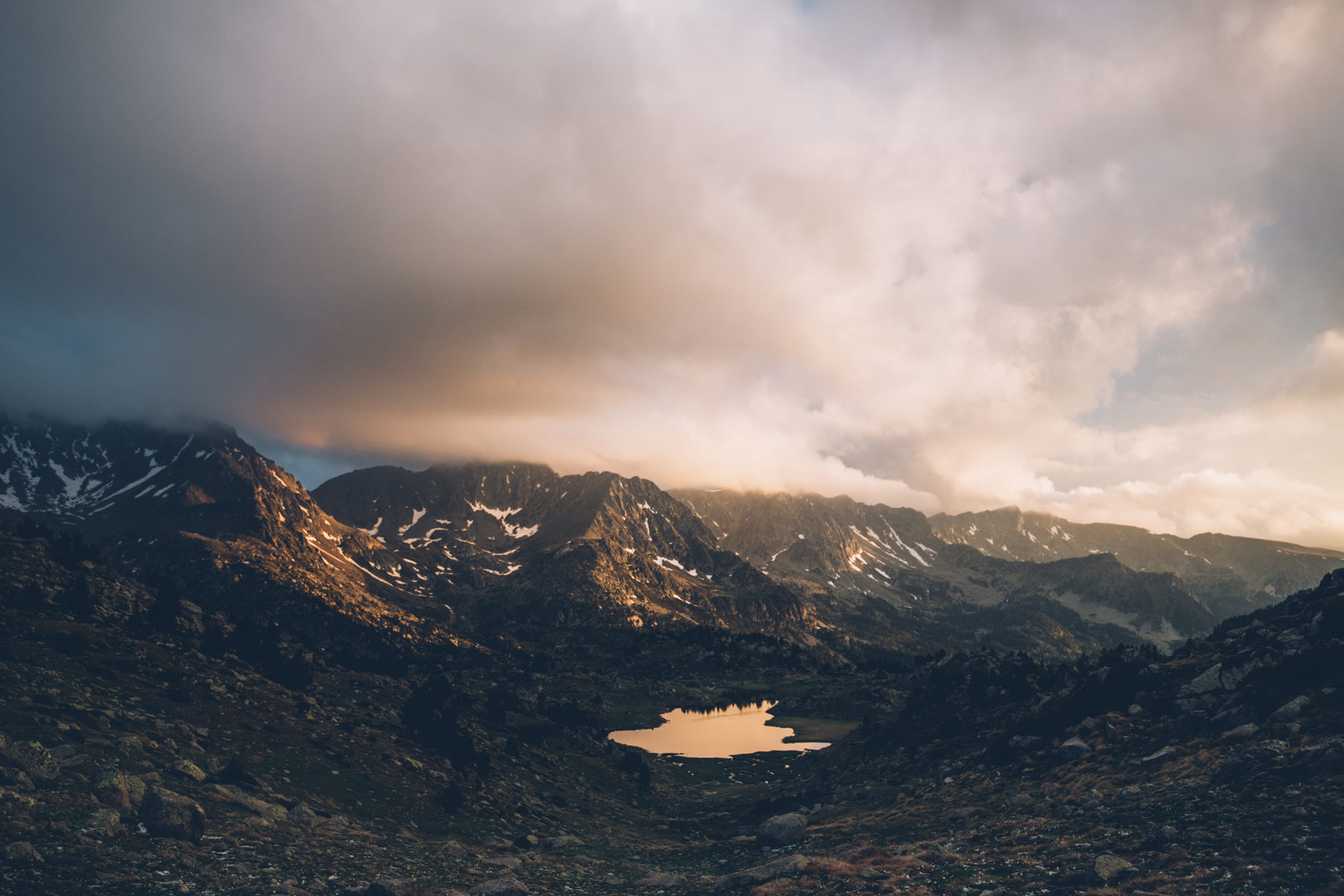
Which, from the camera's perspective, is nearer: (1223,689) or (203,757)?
(203,757)

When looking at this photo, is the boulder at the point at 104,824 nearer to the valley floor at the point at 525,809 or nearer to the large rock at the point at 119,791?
the valley floor at the point at 525,809

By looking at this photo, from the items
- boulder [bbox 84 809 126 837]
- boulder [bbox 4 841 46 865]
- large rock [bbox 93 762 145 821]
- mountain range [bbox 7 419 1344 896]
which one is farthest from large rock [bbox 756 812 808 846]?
boulder [bbox 4 841 46 865]

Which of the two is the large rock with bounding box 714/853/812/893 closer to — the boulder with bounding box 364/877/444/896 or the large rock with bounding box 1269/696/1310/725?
the boulder with bounding box 364/877/444/896

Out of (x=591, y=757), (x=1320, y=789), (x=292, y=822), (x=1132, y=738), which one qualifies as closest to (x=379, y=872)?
(x=292, y=822)

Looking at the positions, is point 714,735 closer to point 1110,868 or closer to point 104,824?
point 1110,868

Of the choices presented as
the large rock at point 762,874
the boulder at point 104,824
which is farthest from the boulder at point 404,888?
the large rock at point 762,874

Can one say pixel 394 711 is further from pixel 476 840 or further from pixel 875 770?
pixel 875 770

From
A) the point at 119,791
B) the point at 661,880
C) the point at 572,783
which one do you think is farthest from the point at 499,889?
the point at 572,783
